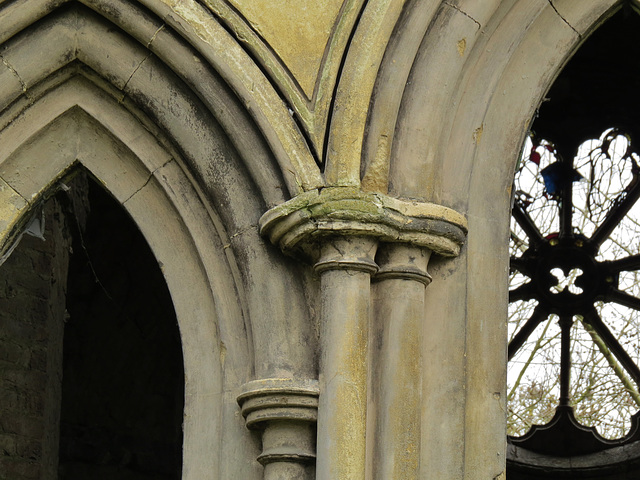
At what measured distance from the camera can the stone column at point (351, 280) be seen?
4566 millimetres

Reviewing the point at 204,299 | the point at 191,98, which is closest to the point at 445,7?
the point at 191,98

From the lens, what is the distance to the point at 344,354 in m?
4.63

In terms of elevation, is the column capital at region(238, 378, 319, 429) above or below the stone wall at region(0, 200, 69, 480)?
below

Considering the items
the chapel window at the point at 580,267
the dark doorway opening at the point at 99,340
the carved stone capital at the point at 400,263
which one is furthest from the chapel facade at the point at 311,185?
the chapel window at the point at 580,267

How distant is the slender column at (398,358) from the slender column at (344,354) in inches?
2.2

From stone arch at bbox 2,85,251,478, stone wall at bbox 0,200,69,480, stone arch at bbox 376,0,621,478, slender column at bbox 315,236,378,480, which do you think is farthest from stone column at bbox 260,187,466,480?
stone wall at bbox 0,200,69,480

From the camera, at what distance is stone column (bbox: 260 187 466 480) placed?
457cm

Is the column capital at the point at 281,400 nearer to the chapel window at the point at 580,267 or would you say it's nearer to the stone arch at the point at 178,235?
the stone arch at the point at 178,235

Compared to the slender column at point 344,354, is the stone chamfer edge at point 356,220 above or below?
above

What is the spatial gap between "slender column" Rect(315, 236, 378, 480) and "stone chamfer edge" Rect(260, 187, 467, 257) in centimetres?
5

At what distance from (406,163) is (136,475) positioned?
340 cm

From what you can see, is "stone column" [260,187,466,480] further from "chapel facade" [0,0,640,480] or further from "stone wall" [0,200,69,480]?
"stone wall" [0,200,69,480]

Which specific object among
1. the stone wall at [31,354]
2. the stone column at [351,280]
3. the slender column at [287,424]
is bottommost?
the slender column at [287,424]

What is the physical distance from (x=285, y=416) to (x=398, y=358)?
0.40 m
